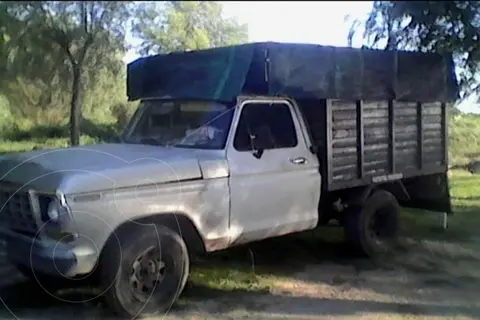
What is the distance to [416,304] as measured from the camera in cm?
633

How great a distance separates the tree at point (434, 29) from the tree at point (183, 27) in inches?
60.2

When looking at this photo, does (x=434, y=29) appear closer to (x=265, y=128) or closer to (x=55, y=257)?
(x=265, y=128)

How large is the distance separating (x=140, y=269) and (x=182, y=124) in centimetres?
173

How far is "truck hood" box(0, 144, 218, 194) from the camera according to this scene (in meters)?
5.32

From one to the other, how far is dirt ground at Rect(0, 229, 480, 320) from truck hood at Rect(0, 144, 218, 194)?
1.17m

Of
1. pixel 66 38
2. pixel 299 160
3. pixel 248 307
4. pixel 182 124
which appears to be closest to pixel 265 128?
pixel 299 160

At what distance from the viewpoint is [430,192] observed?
29.3 ft

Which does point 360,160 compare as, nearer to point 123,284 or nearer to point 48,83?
point 123,284

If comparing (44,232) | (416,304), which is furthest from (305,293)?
(44,232)

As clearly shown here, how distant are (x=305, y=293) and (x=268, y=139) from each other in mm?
1598

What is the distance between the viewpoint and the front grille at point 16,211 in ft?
18.2

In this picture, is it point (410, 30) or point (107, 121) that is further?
point (107, 121)

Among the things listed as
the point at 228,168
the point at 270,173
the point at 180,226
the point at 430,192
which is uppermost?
the point at 228,168

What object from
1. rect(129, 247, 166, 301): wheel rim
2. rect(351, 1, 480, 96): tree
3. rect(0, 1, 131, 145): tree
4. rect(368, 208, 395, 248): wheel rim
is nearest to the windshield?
rect(0, 1, 131, 145): tree
